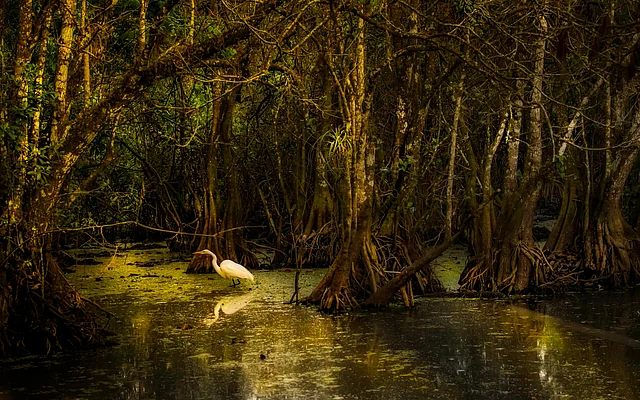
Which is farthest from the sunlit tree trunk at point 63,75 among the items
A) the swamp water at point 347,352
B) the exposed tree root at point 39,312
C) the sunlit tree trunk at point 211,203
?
the sunlit tree trunk at point 211,203

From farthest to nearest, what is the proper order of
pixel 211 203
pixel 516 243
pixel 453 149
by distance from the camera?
pixel 211 203
pixel 516 243
pixel 453 149

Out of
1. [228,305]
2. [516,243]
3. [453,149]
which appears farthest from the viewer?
[516,243]

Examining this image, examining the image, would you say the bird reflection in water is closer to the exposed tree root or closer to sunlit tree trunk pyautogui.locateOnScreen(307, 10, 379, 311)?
sunlit tree trunk pyautogui.locateOnScreen(307, 10, 379, 311)

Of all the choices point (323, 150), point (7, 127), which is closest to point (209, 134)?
point (323, 150)

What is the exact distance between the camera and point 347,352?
911 cm

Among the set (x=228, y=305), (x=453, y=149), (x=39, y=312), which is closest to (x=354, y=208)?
A: (x=453, y=149)

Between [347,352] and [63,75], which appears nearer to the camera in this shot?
[347,352]

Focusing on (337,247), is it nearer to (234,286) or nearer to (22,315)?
(234,286)

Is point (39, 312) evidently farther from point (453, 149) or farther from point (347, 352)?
point (453, 149)

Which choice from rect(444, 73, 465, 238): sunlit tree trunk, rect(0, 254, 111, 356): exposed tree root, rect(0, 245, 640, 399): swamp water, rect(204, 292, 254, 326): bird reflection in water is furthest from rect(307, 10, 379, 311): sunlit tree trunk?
rect(0, 254, 111, 356): exposed tree root

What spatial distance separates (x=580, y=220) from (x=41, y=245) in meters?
7.41

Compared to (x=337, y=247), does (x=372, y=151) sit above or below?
above

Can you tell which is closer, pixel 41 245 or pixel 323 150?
pixel 41 245

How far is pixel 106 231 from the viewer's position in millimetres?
19656
